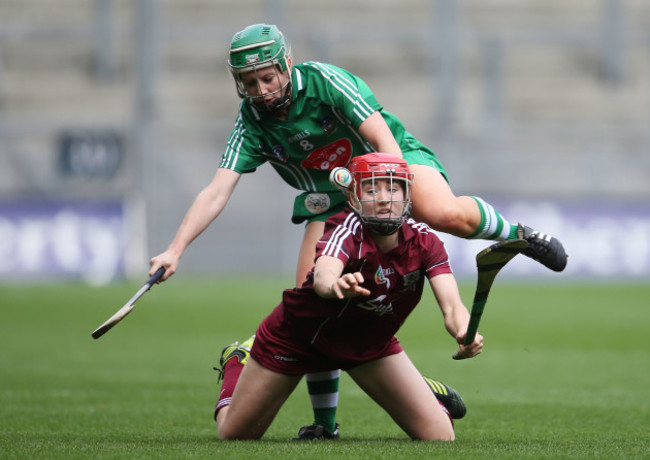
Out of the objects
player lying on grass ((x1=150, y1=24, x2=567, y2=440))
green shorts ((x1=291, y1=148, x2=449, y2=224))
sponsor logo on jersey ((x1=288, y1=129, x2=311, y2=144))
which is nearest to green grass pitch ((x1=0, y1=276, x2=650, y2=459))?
player lying on grass ((x1=150, y1=24, x2=567, y2=440))

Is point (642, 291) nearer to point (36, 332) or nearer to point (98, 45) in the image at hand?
point (36, 332)

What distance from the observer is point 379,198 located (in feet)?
13.5

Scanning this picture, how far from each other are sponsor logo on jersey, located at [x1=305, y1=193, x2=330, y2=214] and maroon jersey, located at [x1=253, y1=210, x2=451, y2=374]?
→ 872 millimetres

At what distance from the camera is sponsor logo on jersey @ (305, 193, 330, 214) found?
17.3 feet

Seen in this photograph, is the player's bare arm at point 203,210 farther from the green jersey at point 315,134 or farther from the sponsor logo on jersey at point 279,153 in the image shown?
the sponsor logo on jersey at point 279,153

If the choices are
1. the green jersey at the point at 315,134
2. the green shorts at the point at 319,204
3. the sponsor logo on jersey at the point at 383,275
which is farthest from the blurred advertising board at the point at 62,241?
the sponsor logo on jersey at the point at 383,275

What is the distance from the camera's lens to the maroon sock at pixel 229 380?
Result: 4.79m

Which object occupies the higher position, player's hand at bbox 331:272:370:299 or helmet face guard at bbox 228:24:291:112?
helmet face guard at bbox 228:24:291:112

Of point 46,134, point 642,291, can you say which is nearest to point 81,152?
point 46,134

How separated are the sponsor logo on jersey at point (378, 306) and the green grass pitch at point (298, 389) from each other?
1.76ft

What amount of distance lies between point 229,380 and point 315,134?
1.22 metres

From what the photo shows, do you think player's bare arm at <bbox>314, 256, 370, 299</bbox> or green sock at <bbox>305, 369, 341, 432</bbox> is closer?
player's bare arm at <bbox>314, 256, 370, 299</bbox>

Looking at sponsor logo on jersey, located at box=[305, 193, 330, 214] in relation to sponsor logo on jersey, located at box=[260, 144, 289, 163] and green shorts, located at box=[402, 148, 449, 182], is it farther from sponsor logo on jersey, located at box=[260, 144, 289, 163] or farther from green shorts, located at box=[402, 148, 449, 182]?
green shorts, located at box=[402, 148, 449, 182]

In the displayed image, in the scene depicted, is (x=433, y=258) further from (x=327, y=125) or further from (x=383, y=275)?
(x=327, y=125)
